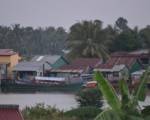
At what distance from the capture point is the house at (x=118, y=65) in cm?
2650

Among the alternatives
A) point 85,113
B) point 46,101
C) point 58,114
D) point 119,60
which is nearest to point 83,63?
point 119,60

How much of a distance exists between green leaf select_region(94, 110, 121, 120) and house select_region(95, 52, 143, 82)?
20882 millimetres

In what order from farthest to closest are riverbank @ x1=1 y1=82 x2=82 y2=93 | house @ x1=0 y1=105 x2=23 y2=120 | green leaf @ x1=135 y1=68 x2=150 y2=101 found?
riverbank @ x1=1 y1=82 x2=82 y2=93 < house @ x1=0 y1=105 x2=23 y2=120 < green leaf @ x1=135 y1=68 x2=150 y2=101

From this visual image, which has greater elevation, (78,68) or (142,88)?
(142,88)

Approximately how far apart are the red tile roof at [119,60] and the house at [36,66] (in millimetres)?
2769

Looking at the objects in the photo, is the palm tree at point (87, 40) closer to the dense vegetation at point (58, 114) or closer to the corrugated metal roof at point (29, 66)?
the corrugated metal roof at point (29, 66)

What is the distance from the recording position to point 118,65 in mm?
26672

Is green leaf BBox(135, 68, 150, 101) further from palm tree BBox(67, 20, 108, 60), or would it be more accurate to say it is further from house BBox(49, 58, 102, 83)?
palm tree BBox(67, 20, 108, 60)

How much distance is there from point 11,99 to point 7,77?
6857mm

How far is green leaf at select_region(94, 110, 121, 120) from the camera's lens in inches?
206

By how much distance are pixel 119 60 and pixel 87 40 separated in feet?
6.06

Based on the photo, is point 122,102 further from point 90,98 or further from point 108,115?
point 90,98

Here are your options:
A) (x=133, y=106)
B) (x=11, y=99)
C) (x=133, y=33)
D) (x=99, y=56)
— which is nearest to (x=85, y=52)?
(x=99, y=56)

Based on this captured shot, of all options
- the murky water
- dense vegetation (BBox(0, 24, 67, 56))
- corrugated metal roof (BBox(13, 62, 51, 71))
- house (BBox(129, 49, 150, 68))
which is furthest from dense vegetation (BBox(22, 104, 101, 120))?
dense vegetation (BBox(0, 24, 67, 56))
